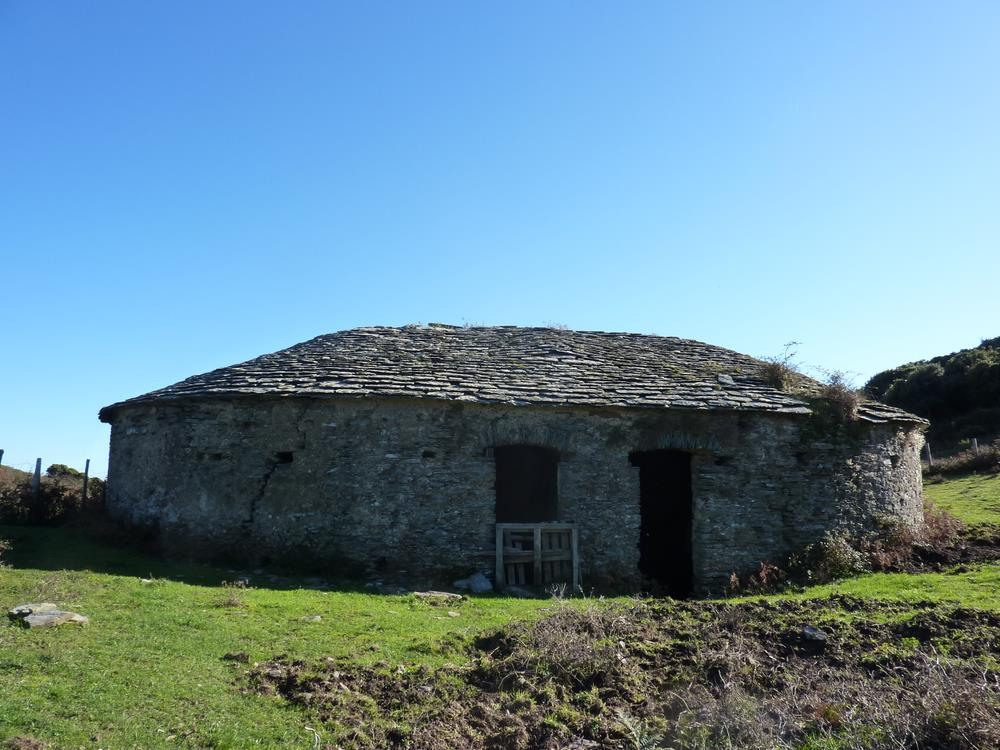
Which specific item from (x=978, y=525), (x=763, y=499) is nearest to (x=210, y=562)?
(x=763, y=499)

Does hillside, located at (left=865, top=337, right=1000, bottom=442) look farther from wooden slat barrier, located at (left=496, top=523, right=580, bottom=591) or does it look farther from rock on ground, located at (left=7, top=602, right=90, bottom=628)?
rock on ground, located at (left=7, top=602, right=90, bottom=628)

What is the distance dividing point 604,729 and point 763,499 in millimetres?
7982

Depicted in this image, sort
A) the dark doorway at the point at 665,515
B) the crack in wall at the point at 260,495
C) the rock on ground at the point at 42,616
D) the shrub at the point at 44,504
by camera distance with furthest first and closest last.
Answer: the shrub at the point at 44,504 → the dark doorway at the point at 665,515 → the crack in wall at the point at 260,495 → the rock on ground at the point at 42,616

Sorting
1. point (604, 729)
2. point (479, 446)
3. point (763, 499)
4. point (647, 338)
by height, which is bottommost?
point (604, 729)

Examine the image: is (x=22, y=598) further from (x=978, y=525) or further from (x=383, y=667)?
(x=978, y=525)

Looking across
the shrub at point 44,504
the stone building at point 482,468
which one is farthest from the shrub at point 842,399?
the shrub at point 44,504

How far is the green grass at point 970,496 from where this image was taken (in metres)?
16.0

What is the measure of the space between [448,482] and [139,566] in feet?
16.9

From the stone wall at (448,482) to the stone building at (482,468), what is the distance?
3cm

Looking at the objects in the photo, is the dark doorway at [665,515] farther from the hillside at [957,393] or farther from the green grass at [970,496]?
the hillside at [957,393]

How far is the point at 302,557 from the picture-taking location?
40.5ft

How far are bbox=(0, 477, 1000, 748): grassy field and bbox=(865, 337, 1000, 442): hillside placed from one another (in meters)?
22.7

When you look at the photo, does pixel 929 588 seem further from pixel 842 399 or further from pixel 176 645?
pixel 176 645

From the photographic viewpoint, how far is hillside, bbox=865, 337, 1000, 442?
31.5 metres
